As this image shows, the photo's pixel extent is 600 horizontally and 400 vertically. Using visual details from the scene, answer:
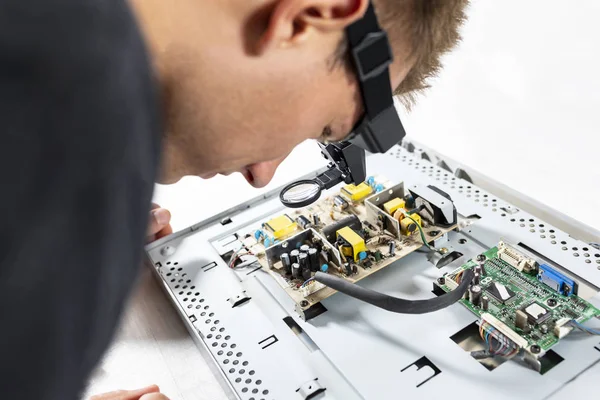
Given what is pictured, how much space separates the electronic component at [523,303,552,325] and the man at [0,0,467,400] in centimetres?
83

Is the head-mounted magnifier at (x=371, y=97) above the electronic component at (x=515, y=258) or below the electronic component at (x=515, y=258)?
above

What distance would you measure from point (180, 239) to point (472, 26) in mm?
1595

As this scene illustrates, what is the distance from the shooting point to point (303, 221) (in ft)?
5.41

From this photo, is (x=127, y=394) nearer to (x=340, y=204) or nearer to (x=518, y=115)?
(x=340, y=204)

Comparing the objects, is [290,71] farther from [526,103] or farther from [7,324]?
[526,103]

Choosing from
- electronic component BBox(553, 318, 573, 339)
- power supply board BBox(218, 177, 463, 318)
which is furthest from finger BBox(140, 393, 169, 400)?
electronic component BBox(553, 318, 573, 339)

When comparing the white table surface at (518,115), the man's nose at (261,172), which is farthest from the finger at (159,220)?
the man's nose at (261,172)

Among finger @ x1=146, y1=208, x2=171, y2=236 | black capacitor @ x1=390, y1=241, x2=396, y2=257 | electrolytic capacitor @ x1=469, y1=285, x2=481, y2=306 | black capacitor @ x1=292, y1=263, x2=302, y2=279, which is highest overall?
finger @ x1=146, y1=208, x2=171, y2=236

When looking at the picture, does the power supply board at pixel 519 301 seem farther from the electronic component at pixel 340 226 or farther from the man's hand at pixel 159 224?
the man's hand at pixel 159 224

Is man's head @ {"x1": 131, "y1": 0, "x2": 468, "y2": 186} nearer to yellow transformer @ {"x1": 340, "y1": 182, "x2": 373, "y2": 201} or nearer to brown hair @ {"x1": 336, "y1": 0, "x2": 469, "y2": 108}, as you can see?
brown hair @ {"x1": 336, "y1": 0, "x2": 469, "y2": 108}

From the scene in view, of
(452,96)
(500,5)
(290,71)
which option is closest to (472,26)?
(500,5)

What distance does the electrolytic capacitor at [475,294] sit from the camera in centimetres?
135

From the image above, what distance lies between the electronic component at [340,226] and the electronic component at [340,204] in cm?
11

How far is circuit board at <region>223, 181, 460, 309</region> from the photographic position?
145 cm
